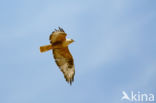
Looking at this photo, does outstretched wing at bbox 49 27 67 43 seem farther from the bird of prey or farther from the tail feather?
the tail feather

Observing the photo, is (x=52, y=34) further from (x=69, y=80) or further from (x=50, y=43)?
(x=69, y=80)

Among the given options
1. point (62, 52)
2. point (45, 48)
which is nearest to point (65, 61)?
point (62, 52)

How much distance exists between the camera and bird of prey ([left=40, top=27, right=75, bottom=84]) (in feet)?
77.7

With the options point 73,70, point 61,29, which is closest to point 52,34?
point 61,29

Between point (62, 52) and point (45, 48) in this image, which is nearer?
point (45, 48)

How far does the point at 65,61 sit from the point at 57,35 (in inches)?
59.4

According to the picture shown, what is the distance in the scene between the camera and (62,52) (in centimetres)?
2452

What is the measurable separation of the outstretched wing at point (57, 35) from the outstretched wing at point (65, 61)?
A: 69 centimetres

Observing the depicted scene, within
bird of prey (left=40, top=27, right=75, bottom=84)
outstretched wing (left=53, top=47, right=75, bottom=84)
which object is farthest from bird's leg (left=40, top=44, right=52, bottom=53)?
outstretched wing (left=53, top=47, right=75, bottom=84)

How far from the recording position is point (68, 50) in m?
24.5

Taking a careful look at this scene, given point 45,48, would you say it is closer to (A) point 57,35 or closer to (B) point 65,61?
(A) point 57,35

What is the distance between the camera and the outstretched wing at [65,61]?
24.3 metres

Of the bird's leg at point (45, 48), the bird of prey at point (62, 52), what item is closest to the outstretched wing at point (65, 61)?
the bird of prey at point (62, 52)

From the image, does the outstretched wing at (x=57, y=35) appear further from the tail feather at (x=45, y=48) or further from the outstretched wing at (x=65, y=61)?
the outstretched wing at (x=65, y=61)
